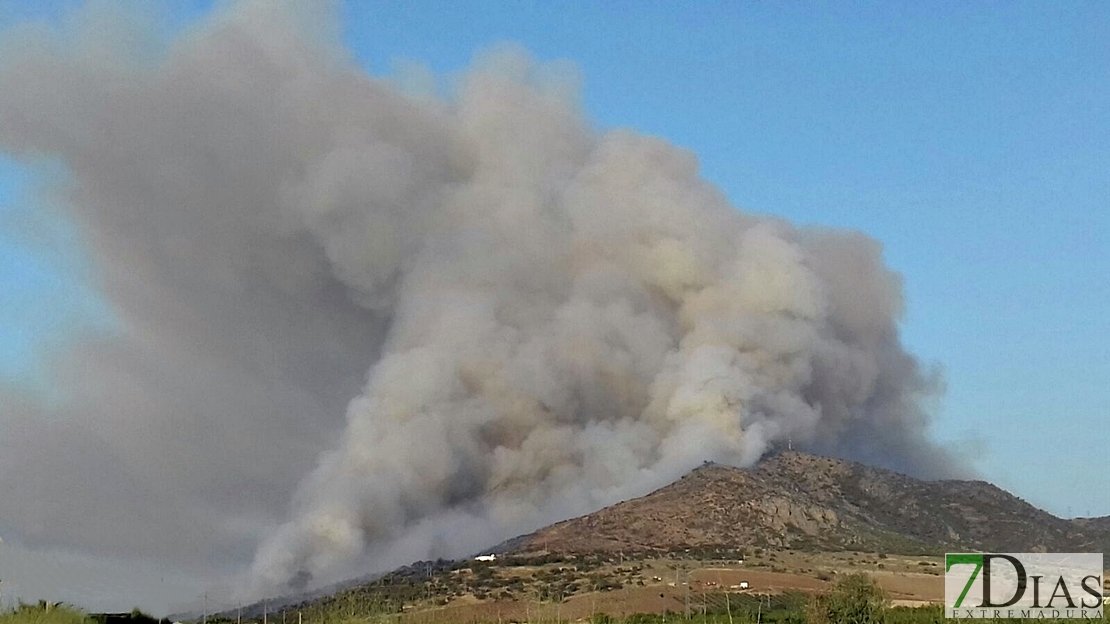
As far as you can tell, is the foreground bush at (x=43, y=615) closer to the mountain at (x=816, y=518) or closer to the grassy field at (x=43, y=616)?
the grassy field at (x=43, y=616)

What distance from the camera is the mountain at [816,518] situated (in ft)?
211

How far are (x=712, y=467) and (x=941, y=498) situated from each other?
16.0 metres

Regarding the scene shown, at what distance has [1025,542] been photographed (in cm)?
6981

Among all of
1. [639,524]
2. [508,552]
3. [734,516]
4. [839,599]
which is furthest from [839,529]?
[839,599]

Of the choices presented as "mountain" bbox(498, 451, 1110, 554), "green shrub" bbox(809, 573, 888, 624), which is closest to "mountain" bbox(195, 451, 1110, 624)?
"mountain" bbox(498, 451, 1110, 554)

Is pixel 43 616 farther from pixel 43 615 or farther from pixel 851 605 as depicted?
pixel 851 605

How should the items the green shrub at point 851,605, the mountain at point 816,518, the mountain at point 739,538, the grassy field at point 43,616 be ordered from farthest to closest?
the mountain at point 816,518, the mountain at point 739,538, the green shrub at point 851,605, the grassy field at point 43,616

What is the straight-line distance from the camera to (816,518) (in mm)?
68688

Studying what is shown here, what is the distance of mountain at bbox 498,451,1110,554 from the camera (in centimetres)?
6425

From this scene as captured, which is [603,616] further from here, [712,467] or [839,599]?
[712,467]

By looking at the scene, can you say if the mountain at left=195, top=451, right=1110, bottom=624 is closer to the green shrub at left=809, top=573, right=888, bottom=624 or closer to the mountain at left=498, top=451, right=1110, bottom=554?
the mountain at left=498, top=451, right=1110, bottom=554

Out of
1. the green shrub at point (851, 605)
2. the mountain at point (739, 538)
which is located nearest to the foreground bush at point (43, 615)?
the green shrub at point (851, 605)

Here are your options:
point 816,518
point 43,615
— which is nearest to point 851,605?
point 43,615

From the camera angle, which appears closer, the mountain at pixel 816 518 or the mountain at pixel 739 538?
the mountain at pixel 739 538
